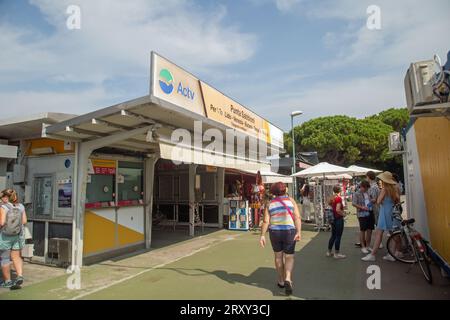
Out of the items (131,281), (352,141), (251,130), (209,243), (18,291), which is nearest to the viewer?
(18,291)

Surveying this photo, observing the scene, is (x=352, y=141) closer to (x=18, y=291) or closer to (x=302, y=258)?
(x=302, y=258)

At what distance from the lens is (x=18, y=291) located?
4.98 m

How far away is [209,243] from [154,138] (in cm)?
396

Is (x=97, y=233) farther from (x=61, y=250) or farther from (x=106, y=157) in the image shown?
(x=106, y=157)

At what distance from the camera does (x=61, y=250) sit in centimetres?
637

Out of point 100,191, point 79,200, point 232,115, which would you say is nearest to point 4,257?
point 79,200

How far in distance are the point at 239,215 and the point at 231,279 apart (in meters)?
6.13

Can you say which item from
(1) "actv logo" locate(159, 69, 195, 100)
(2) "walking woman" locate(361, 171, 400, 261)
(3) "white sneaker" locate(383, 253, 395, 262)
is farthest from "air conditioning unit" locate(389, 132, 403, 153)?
(1) "actv logo" locate(159, 69, 195, 100)

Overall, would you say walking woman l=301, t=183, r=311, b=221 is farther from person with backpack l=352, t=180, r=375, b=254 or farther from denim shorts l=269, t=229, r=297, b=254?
denim shorts l=269, t=229, r=297, b=254

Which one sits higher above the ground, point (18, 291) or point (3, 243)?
point (3, 243)

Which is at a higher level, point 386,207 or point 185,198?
point 185,198

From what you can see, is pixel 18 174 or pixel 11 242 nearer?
pixel 11 242

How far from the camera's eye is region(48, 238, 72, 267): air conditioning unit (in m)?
6.32
